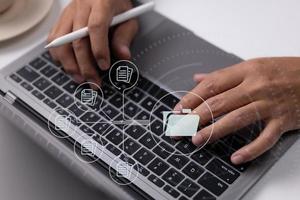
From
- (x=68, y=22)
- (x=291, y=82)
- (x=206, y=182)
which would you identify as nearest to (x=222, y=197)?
(x=206, y=182)

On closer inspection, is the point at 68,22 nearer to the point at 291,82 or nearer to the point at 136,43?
the point at 136,43

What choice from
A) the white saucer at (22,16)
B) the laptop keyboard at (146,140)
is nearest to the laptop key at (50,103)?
the laptop keyboard at (146,140)

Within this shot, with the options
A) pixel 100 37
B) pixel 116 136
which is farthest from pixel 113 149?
pixel 100 37

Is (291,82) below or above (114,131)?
above

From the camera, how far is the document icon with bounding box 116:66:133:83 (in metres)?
0.51

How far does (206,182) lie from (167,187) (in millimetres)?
33

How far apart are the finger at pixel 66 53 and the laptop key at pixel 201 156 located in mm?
142

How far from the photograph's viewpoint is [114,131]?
47 centimetres

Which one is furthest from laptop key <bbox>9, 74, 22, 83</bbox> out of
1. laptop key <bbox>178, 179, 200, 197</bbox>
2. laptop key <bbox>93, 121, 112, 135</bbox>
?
laptop key <bbox>178, 179, 200, 197</bbox>

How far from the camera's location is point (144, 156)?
448 millimetres

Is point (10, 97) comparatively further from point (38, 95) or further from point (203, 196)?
point (203, 196)

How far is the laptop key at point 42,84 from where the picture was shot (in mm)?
508

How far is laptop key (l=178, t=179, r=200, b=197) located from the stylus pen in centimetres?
18

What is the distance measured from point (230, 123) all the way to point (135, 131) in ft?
0.28
